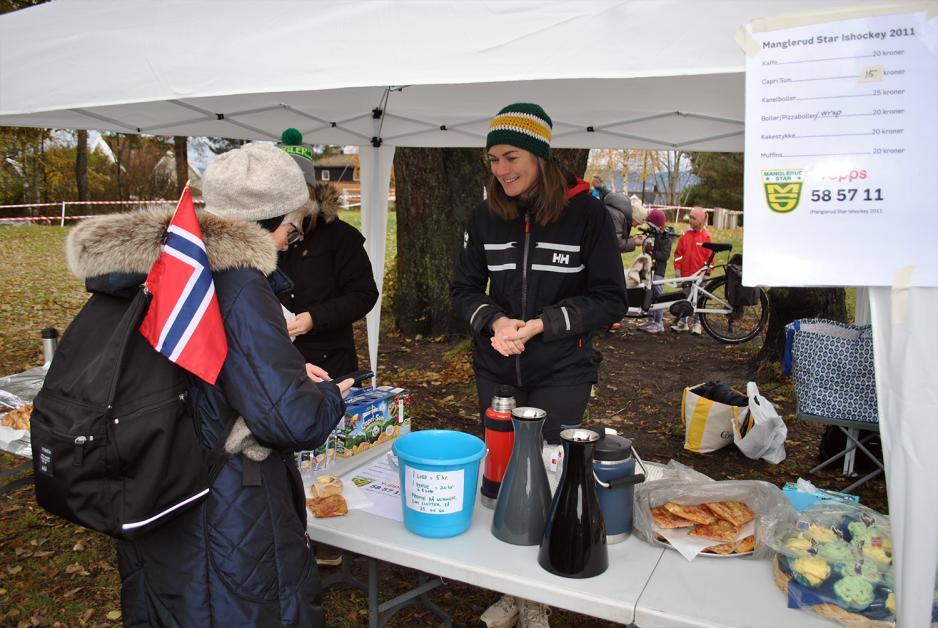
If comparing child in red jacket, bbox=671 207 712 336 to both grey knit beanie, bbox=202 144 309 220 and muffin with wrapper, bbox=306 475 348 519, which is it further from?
grey knit beanie, bbox=202 144 309 220

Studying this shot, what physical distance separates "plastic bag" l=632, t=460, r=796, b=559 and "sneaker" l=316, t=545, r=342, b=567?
1533 mm

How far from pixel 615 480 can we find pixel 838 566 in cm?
47

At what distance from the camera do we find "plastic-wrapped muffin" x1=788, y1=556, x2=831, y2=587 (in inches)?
54.7

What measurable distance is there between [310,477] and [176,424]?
81 cm

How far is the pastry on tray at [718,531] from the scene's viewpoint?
5.28ft

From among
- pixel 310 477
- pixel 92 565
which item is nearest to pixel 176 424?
pixel 310 477

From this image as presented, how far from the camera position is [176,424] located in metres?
1.26

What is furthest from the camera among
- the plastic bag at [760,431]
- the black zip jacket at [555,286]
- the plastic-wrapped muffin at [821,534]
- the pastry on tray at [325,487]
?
the plastic bag at [760,431]

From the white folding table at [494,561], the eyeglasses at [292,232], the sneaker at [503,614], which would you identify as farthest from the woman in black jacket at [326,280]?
the sneaker at [503,614]

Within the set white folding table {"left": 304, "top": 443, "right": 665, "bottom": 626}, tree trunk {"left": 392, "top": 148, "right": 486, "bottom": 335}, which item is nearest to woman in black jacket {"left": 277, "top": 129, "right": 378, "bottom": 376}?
white folding table {"left": 304, "top": 443, "right": 665, "bottom": 626}

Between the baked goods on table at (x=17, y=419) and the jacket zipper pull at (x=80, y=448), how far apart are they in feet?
4.24

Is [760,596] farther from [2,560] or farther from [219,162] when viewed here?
[2,560]

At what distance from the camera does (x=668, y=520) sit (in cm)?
167

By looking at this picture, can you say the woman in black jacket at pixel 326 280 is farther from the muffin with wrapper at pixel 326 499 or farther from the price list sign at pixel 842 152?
the price list sign at pixel 842 152
